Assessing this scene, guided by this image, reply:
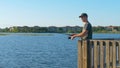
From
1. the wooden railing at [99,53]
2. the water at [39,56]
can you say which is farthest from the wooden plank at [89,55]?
the water at [39,56]

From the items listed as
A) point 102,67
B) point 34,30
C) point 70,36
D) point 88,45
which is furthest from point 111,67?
point 34,30

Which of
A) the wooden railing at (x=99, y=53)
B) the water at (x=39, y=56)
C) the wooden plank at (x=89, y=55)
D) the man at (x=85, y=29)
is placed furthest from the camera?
the water at (x=39, y=56)

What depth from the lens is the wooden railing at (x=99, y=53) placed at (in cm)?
1017

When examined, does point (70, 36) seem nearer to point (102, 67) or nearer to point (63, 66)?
point (102, 67)

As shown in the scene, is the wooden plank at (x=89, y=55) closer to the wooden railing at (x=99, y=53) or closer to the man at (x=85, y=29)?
the wooden railing at (x=99, y=53)

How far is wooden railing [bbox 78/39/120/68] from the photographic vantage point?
1017 cm

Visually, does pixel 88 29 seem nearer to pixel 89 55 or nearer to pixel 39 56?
A: pixel 89 55

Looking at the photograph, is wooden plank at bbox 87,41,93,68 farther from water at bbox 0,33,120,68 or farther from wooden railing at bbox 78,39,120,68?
water at bbox 0,33,120,68

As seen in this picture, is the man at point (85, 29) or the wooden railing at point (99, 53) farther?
the man at point (85, 29)

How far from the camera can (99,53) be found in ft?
34.0

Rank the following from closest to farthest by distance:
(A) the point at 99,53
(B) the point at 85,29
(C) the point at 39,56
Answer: (A) the point at 99,53 < (B) the point at 85,29 < (C) the point at 39,56

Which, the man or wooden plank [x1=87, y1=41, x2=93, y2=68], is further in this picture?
the man

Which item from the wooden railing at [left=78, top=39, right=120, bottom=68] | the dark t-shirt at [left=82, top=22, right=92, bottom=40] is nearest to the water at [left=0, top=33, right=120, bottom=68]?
the dark t-shirt at [left=82, top=22, right=92, bottom=40]

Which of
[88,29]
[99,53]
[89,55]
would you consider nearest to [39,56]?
[88,29]
